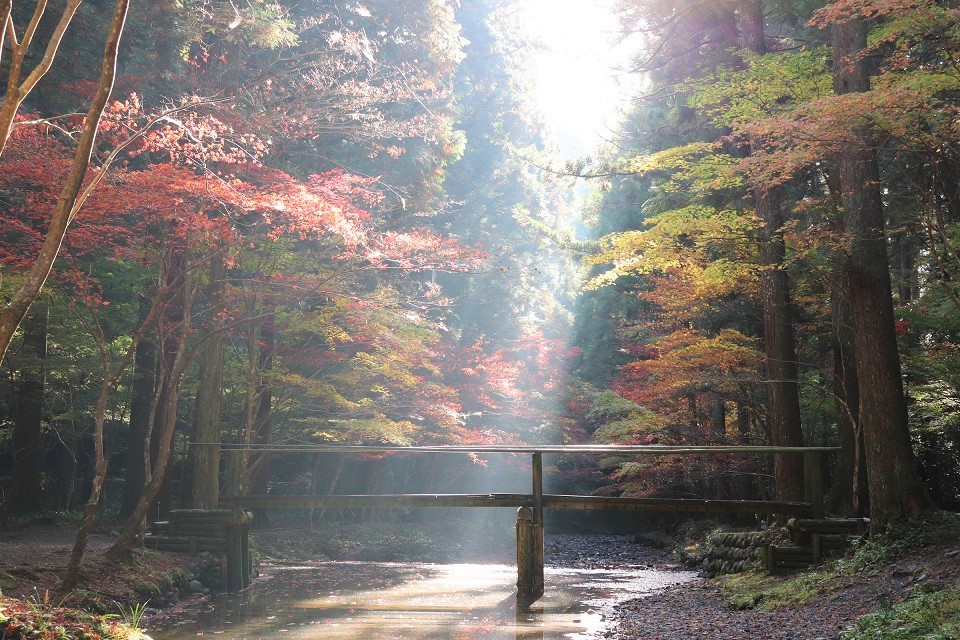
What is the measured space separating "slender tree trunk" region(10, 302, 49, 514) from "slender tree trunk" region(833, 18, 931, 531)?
1319 centimetres

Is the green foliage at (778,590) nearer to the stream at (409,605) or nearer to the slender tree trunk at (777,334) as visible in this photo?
the stream at (409,605)

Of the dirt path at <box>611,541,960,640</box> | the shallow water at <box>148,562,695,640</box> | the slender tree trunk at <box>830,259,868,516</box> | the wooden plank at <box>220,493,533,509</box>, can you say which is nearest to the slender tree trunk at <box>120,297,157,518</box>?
the shallow water at <box>148,562,695,640</box>

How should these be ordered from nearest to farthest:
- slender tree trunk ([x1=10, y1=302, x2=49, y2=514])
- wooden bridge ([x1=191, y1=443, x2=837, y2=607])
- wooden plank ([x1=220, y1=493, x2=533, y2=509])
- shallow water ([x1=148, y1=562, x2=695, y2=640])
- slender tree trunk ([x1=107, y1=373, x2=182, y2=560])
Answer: shallow water ([x1=148, y1=562, x2=695, y2=640]), slender tree trunk ([x1=107, y1=373, x2=182, y2=560]), wooden bridge ([x1=191, y1=443, x2=837, y2=607]), wooden plank ([x1=220, y1=493, x2=533, y2=509]), slender tree trunk ([x1=10, y1=302, x2=49, y2=514])

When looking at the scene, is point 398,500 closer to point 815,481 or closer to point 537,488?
point 537,488

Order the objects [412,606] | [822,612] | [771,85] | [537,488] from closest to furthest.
A: [822,612], [771,85], [412,606], [537,488]

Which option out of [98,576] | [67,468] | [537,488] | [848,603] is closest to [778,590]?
[848,603]

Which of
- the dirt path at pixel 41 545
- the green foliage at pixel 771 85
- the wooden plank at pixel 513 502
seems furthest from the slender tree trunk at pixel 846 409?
the dirt path at pixel 41 545

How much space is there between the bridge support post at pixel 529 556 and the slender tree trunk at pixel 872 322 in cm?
447

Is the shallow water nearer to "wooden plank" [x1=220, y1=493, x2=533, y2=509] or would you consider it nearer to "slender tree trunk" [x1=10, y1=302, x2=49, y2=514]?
"wooden plank" [x1=220, y1=493, x2=533, y2=509]

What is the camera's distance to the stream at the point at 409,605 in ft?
29.0

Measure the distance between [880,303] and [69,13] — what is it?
7827 mm

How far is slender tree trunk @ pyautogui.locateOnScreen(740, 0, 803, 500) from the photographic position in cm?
1139

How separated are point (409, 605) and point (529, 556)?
1.75 m

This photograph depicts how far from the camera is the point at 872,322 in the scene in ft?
28.6
